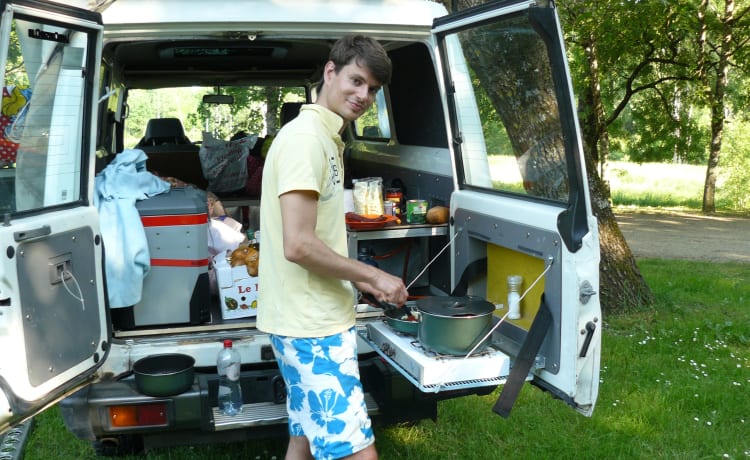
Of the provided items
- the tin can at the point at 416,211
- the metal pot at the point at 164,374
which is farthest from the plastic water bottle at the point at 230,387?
the tin can at the point at 416,211

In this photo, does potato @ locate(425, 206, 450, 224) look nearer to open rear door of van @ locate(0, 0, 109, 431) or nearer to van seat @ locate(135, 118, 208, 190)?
open rear door of van @ locate(0, 0, 109, 431)

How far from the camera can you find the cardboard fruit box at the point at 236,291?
3.62m

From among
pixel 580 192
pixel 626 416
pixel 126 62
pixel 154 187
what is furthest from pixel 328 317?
pixel 126 62

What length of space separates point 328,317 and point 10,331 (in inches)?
41.3

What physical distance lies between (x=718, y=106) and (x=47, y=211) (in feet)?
48.8

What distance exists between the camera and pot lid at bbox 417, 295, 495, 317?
276 cm

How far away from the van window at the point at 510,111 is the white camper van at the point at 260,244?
10 mm

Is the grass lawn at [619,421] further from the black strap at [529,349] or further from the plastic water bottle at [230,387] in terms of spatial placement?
the black strap at [529,349]

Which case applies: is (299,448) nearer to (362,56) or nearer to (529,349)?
(529,349)

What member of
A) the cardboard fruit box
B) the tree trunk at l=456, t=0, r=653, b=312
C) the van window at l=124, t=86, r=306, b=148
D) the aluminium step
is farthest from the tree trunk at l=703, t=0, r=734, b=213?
the aluminium step

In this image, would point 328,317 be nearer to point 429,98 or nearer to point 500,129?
point 500,129

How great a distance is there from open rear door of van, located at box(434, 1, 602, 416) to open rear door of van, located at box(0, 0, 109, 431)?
5.22 ft

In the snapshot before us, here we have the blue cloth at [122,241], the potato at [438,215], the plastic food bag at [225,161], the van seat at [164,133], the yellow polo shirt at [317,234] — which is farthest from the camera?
the van seat at [164,133]

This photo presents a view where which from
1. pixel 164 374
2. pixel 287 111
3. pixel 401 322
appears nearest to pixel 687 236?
pixel 287 111
